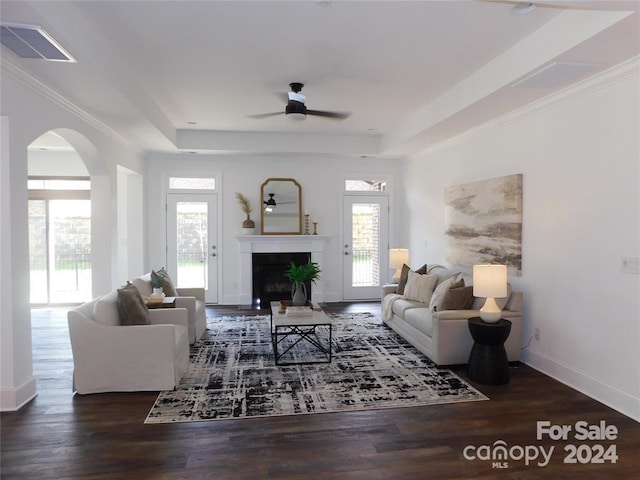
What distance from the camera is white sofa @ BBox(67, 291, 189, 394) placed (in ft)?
11.6

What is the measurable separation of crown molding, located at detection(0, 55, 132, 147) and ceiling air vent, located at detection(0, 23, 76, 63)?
0.74 ft

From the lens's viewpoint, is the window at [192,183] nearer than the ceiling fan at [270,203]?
Yes

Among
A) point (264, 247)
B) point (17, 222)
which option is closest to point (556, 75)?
point (17, 222)

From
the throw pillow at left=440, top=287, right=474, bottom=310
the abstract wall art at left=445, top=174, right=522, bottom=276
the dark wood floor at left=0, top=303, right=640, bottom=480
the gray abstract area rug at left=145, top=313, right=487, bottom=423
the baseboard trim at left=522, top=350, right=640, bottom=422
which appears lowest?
the dark wood floor at left=0, top=303, right=640, bottom=480

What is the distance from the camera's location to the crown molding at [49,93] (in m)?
3.09

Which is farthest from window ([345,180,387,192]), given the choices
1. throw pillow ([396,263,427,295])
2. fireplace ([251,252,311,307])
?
throw pillow ([396,263,427,295])

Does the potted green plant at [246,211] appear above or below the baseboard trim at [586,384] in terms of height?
above

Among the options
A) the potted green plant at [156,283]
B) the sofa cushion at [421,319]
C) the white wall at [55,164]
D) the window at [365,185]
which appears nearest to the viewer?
the sofa cushion at [421,319]

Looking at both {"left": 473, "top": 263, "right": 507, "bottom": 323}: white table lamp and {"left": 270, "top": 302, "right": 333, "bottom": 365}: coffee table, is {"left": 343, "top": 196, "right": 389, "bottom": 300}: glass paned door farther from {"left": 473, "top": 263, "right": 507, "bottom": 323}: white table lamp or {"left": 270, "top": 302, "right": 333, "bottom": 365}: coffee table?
{"left": 473, "top": 263, "right": 507, "bottom": 323}: white table lamp

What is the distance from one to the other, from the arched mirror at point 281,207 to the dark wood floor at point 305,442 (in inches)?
171

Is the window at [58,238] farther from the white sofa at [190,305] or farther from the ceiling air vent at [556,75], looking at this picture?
the ceiling air vent at [556,75]

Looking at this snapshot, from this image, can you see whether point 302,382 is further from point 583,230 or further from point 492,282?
point 583,230

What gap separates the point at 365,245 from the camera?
7949 mm

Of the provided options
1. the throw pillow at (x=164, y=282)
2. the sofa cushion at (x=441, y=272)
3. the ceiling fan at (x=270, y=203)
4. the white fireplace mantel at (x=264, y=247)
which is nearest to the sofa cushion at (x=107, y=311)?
the throw pillow at (x=164, y=282)
